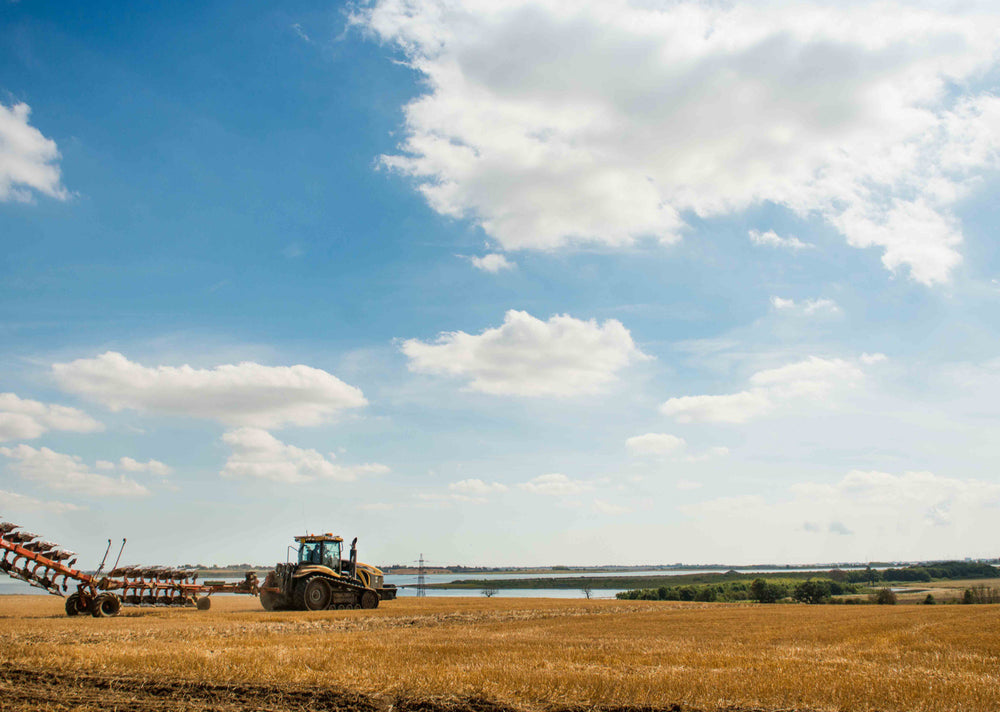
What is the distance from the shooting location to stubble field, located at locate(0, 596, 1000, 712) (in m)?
10.1

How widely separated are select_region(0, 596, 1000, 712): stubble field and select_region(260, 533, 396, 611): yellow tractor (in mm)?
9525

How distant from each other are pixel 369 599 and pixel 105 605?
11.6 meters

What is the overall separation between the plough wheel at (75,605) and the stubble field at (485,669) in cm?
502

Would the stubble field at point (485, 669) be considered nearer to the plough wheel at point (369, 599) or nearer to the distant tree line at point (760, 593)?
the plough wheel at point (369, 599)

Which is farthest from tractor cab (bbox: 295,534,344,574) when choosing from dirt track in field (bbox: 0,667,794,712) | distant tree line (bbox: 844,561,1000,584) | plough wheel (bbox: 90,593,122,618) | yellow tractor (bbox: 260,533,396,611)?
distant tree line (bbox: 844,561,1000,584)

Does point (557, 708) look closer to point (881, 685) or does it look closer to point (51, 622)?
point (881, 685)

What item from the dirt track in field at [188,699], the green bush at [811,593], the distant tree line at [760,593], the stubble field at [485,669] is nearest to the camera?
the dirt track in field at [188,699]

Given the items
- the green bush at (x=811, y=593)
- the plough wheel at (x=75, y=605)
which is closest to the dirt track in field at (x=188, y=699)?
the plough wheel at (x=75, y=605)

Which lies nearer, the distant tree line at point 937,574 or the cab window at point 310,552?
the cab window at point 310,552

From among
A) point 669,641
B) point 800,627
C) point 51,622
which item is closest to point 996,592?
point 800,627

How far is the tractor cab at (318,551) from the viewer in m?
32.2

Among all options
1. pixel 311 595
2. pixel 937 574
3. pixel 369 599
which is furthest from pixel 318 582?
pixel 937 574

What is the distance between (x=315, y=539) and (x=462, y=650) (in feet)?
61.7

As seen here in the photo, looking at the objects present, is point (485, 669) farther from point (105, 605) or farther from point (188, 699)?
point (105, 605)
